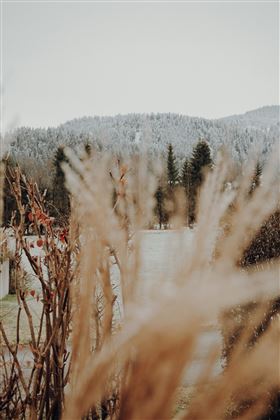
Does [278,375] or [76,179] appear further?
[76,179]

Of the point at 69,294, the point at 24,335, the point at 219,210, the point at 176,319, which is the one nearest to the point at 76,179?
the point at 219,210

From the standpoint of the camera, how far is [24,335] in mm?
8578

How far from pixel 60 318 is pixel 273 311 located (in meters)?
2.68

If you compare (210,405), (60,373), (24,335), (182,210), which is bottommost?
(24,335)

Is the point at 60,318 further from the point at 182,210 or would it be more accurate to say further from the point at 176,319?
the point at 176,319

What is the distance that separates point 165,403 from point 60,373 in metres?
1.23

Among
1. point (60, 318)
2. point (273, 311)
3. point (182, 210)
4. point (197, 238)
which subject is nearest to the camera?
point (197, 238)

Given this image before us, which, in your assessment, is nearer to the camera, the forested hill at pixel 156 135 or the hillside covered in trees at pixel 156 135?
the hillside covered in trees at pixel 156 135

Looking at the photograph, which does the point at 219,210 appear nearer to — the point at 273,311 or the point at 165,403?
the point at 165,403

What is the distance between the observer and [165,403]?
1.62 feet

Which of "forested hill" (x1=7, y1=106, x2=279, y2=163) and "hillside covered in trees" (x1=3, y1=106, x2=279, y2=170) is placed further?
"forested hill" (x1=7, y1=106, x2=279, y2=163)

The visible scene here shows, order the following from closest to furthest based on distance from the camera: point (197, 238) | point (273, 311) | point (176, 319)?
point (176, 319) → point (197, 238) → point (273, 311)

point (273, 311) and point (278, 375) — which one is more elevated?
point (278, 375)

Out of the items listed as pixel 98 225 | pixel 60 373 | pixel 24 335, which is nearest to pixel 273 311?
pixel 60 373
